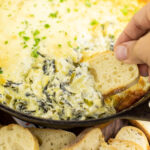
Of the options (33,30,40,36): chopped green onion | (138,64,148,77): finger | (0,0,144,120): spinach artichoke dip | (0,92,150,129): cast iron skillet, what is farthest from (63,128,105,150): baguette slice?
(33,30,40,36): chopped green onion

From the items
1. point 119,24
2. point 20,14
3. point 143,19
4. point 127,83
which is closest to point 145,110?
point 127,83

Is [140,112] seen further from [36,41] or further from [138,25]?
[36,41]

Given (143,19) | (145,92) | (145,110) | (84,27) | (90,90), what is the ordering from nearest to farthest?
(143,19) → (145,110) → (90,90) → (145,92) → (84,27)

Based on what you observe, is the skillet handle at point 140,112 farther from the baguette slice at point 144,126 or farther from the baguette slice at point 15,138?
the baguette slice at point 15,138

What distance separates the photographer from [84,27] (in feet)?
9.85

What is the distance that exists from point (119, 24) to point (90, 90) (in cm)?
100

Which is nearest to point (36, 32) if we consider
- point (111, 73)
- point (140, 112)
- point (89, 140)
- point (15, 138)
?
point (111, 73)

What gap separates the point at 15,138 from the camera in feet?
8.29

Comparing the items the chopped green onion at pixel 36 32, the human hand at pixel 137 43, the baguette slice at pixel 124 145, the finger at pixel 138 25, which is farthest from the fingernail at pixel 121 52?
the chopped green onion at pixel 36 32

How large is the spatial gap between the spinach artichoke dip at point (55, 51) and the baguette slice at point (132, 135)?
45cm

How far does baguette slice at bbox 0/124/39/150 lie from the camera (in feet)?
8.14

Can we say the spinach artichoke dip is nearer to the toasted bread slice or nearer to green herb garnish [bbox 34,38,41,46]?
green herb garnish [bbox 34,38,41,46]

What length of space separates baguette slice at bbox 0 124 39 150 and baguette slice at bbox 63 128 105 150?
40cm

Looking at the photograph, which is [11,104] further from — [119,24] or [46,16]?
[119,24]
